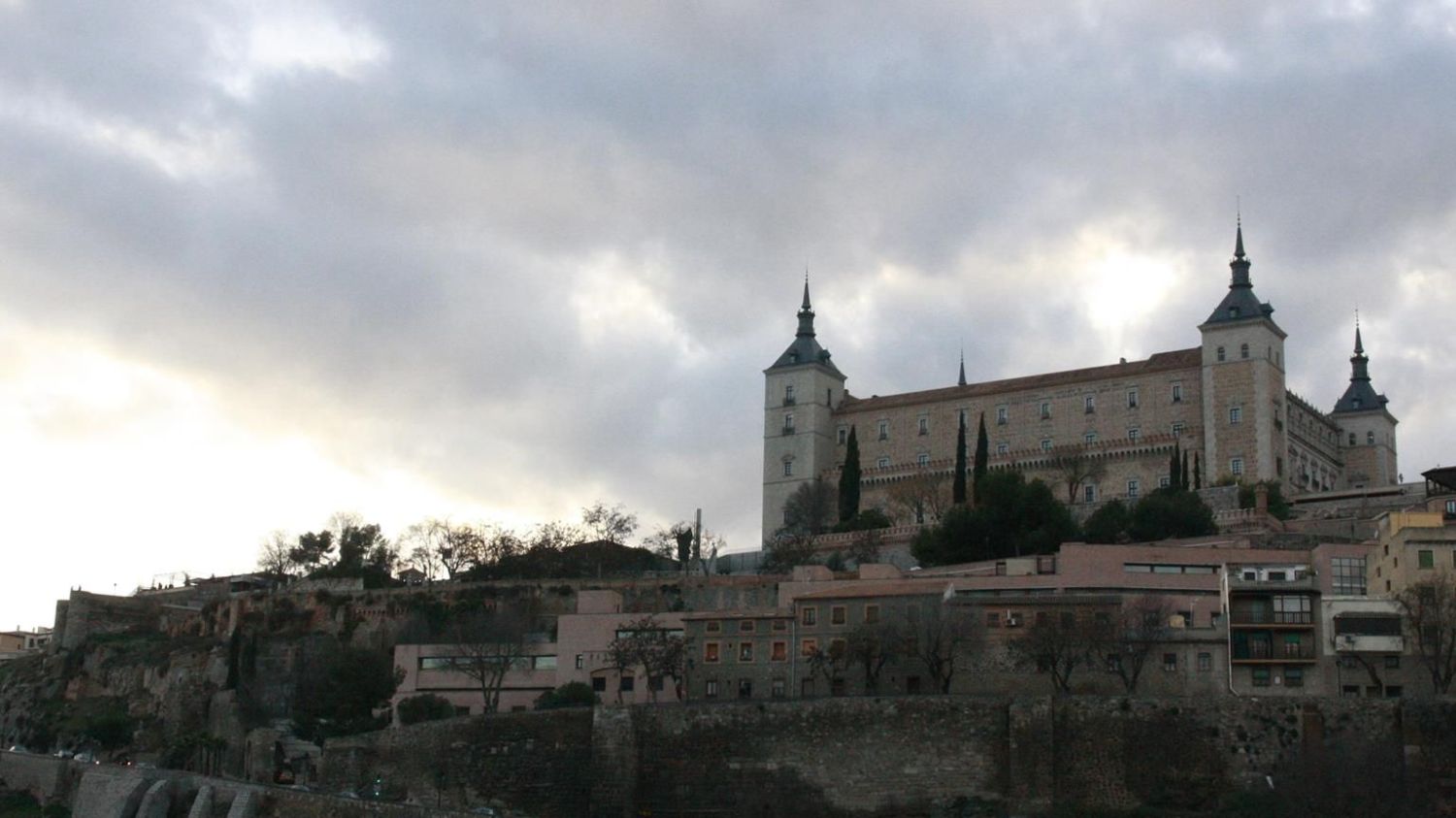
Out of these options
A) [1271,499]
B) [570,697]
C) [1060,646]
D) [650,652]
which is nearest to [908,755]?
[1060,646]

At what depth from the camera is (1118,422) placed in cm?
10025

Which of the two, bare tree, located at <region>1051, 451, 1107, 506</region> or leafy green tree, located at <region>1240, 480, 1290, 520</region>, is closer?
leafy green tree, located at <region>1240, 480, 1290, 520</region>

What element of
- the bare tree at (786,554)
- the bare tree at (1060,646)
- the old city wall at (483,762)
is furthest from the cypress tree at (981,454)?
the old city wall at (483,762)

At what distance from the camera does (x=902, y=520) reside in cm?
9969

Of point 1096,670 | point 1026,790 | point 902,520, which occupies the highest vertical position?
point 902,520

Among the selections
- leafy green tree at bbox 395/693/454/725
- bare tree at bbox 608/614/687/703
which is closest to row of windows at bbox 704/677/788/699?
bare tree at bbox 608/614/687/703

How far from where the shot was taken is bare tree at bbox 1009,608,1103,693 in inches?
2207

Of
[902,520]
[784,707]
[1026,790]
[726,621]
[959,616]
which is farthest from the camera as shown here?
[902,520]

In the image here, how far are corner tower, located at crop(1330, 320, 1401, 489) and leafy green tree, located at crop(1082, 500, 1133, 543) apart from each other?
30.3 meters

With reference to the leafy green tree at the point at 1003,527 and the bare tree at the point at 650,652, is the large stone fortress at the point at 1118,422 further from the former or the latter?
the bare tree at the point at 650,652

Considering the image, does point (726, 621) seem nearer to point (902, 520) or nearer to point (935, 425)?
point (902, 520)

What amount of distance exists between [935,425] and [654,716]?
53853 millimetres

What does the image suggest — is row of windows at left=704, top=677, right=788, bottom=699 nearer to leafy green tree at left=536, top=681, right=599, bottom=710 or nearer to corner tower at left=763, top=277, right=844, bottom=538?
leafy green tree at left=536, top=681, right=599, bottom=710

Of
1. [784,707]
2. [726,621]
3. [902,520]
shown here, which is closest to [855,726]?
[784,707]
